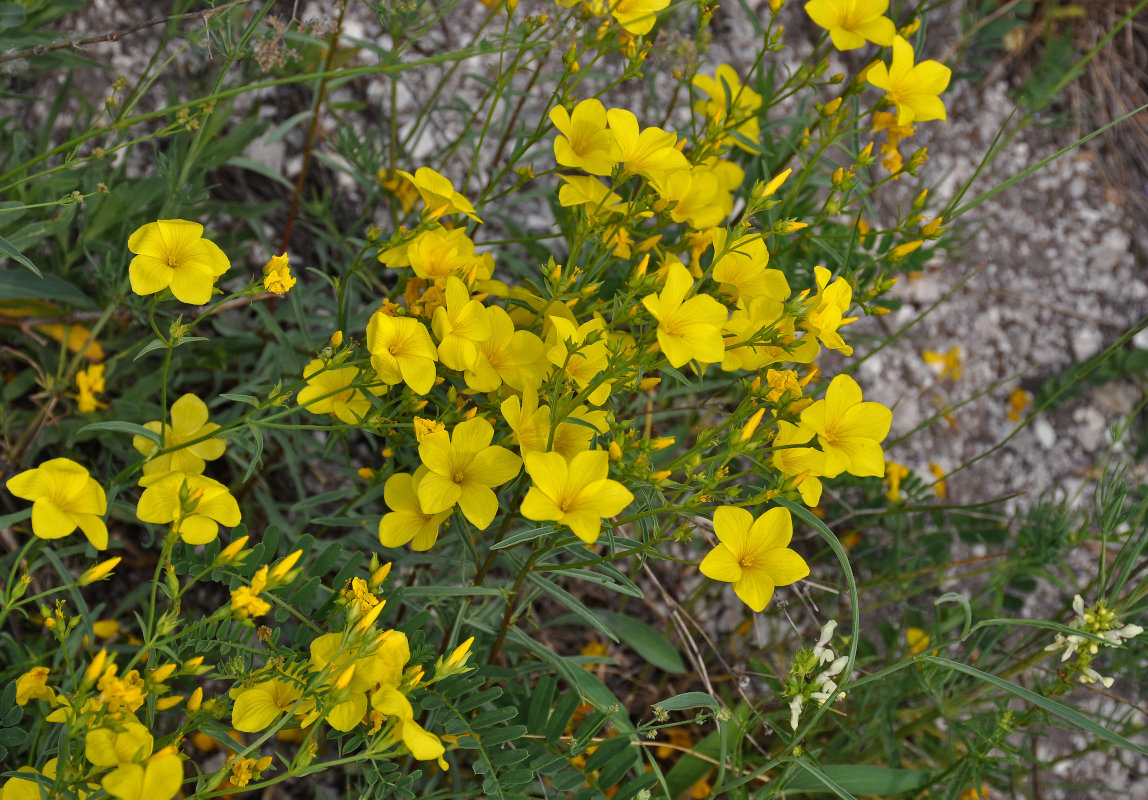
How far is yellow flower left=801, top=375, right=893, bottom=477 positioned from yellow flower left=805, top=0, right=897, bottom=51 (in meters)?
0.83

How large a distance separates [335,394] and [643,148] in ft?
2.47

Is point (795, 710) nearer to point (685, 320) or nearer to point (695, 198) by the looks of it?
point (685, 320)

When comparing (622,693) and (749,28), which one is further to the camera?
(749,28)

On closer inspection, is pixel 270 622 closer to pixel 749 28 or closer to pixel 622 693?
pixel 622 693

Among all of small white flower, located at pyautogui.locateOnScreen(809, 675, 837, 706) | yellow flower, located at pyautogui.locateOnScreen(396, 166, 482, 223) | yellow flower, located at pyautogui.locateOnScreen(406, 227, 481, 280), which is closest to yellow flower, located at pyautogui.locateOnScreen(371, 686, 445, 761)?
small white flower, located at pyautogui.locateOnScreen(809, 675, 837, 706)

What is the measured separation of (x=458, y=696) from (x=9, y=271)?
1.59 metres

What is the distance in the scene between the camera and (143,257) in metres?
1.53

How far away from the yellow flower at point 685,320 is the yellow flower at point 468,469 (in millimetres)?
339

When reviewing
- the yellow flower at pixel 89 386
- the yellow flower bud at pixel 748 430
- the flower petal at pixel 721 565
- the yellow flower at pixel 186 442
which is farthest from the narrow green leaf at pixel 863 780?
the yellow flower at pixel 89 386

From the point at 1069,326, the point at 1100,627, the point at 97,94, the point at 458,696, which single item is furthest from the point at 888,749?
the point at 97,94

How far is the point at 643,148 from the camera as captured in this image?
5.63 ft

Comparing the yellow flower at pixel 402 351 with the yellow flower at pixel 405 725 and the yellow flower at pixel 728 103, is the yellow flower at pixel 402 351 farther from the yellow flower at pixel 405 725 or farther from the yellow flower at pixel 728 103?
the yellow flower at pixel 728 103

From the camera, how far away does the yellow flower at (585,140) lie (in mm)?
1745

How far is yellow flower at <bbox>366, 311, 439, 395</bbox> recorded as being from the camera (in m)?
1.50
